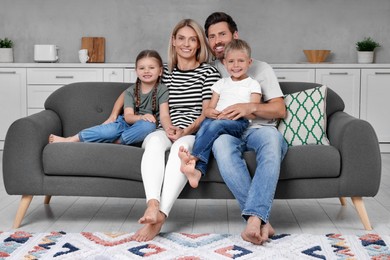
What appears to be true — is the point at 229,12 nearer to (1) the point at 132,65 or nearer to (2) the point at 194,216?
(1) the point at 132,65

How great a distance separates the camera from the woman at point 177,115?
302 cm

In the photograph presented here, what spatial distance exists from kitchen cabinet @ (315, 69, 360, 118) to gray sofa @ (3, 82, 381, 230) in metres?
2.84

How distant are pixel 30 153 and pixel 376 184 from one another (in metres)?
1.69

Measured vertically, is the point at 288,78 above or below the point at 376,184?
above

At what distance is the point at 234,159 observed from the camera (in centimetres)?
305

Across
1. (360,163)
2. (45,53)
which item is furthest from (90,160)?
(45,53)

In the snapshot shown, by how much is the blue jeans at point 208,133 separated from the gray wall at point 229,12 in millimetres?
3395

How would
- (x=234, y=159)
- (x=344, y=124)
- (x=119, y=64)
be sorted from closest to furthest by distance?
1. (x=234, y=159)
2. (x=344, y=124)
3. (x=119, y=64)

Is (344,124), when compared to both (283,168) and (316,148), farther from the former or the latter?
(283,168)

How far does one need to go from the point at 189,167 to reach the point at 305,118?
2.71ft

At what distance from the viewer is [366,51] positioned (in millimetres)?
6305

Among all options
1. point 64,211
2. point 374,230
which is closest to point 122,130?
point 64,211

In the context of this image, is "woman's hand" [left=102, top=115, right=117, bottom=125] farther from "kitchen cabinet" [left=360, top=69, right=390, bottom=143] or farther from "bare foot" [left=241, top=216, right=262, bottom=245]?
"kitchen cabinet" [left=360, top=69, right=390, bottom=143]

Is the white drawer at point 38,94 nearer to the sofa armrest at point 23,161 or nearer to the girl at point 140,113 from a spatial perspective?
the girl at point 140,113
